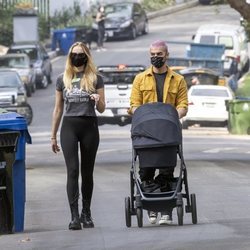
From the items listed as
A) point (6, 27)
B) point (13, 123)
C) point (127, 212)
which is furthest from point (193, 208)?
point (6, 27)

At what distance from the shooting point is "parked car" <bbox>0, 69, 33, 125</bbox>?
36.1 metres

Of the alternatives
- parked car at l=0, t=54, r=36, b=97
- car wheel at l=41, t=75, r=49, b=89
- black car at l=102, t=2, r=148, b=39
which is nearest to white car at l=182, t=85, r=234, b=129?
parked car at l=0, t=54, r=36, b=97

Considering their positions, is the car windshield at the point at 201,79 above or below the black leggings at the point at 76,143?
below

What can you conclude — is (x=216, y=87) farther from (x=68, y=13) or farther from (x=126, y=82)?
(x=68, y=13)

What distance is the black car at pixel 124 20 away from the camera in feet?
201

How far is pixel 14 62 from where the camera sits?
46875 millimetres

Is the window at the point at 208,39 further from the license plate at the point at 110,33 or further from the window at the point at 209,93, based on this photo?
the window at the point at 209,93

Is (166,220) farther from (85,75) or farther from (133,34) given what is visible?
(133,34)

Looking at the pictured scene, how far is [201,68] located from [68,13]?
21.2m

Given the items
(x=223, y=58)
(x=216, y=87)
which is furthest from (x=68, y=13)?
(x=216, y=87)

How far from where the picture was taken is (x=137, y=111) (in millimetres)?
11430

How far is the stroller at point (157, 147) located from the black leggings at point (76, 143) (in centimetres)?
46

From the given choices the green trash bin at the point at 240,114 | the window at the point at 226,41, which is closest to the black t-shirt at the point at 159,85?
the green trash bin at the point at 240,114

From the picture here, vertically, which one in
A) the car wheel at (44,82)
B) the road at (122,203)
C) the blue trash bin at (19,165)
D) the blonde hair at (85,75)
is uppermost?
the blonde hair at (85,75)
